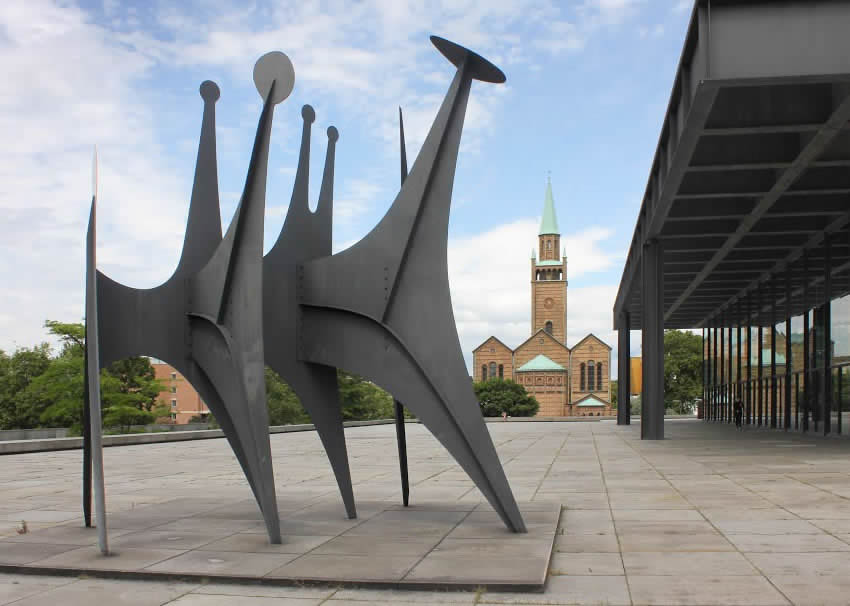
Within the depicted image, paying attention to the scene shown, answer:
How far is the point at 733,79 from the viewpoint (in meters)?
14.2

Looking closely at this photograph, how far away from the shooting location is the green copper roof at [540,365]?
130 m

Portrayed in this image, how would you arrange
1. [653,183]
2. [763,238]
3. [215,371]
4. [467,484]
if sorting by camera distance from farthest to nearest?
[763,238] < [653,183] < [467,484] < [215,371]

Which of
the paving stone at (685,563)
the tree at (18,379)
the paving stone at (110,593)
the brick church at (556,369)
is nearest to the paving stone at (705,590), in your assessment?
the paving stone at (685,563)

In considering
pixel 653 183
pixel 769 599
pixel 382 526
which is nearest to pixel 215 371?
pixel 382 526

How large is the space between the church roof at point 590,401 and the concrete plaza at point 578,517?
108 m

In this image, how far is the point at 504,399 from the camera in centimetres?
10688

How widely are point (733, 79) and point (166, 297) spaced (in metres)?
9.91

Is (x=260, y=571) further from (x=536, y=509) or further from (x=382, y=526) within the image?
(x=536, y=509)

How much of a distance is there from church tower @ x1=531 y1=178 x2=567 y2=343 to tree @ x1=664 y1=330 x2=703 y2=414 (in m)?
62.5

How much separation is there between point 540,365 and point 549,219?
133 ft

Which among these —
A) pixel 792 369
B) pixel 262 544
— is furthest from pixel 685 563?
pixel 792 369

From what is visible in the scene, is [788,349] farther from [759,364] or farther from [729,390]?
[729,390]

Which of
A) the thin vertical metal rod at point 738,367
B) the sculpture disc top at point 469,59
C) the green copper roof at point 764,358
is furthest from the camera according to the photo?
the thin vertical metal rod at point 738,367

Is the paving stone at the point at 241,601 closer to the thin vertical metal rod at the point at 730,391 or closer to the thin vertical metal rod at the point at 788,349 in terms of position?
the thin vertical metal rod at the point at 788,349
